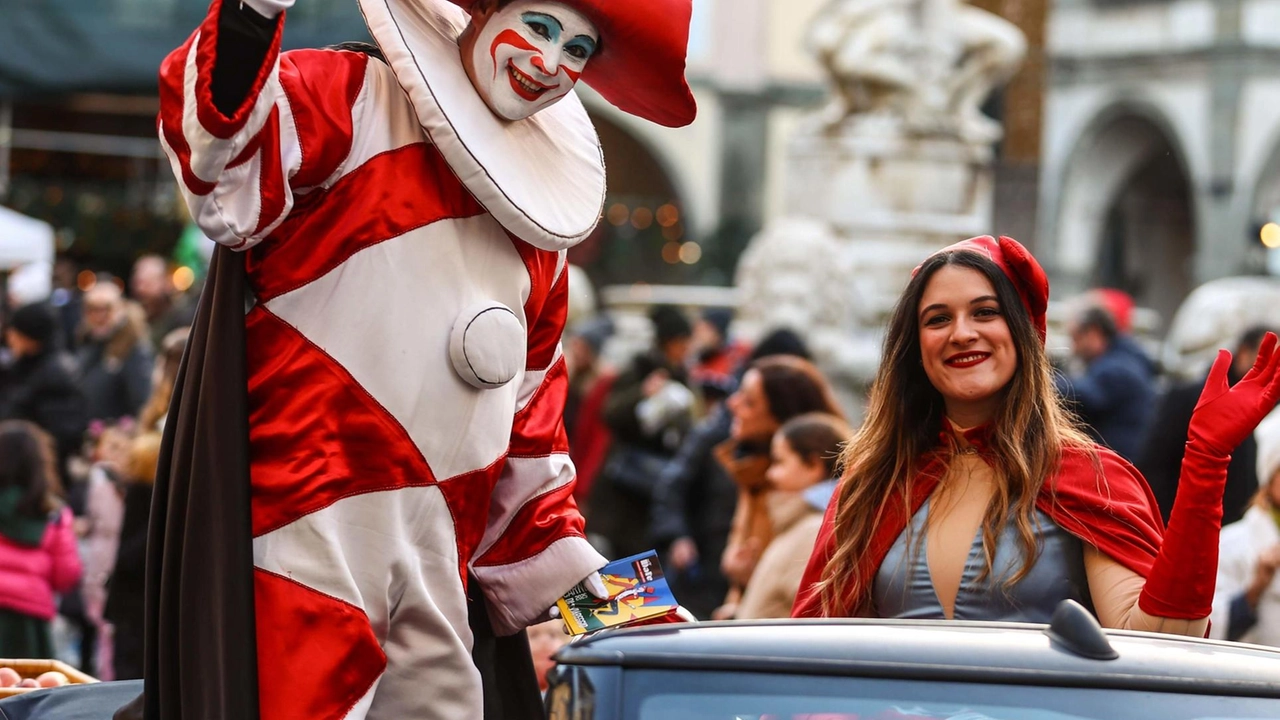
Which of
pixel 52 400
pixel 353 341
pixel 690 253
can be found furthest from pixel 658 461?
pixel 690 253

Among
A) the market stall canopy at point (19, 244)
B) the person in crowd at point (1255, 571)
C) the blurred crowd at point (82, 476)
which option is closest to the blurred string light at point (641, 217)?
the market stall canopy at point (19, 244)

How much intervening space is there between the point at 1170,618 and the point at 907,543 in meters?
0.50

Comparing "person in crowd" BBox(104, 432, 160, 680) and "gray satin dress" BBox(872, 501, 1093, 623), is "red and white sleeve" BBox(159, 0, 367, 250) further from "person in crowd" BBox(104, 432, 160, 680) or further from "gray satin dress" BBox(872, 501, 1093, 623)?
"person in crowd" BBox(104, 432, 160, 680)

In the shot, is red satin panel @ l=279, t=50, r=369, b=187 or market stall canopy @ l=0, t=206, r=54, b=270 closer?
red satin panel @ l=279, t=50, r=369, b=187

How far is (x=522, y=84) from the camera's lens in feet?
11.0

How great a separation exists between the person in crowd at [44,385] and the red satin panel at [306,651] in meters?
6.46

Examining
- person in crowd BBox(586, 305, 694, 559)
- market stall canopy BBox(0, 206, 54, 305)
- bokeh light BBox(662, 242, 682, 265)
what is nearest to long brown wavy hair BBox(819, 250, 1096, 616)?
person in crowd BBox(586, 305, 694, 559)

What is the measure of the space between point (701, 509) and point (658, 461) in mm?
876

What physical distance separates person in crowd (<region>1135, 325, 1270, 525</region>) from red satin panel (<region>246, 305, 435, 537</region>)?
4.40 metres

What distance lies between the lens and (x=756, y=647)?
8.13 feet

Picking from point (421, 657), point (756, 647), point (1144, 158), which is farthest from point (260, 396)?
point (1144, 158)

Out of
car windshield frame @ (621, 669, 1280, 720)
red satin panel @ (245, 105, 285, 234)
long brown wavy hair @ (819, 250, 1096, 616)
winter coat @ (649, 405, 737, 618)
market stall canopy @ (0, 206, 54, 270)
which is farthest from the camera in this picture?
market stall canopy @ (0, 206, 54, 270)

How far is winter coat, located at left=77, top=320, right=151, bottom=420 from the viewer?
30.3 feet

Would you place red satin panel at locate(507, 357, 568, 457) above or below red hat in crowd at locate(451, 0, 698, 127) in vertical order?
below
